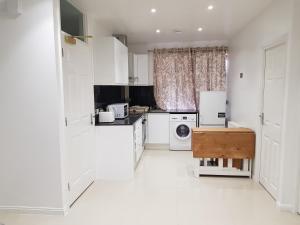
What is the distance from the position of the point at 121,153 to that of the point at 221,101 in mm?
2581

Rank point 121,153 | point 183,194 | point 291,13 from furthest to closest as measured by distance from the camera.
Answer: point 121,153 < point 183,194 < point 291,13

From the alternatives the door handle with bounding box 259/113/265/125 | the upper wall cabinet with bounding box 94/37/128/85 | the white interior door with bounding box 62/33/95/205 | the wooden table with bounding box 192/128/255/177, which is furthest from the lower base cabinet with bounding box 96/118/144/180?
the door handle with bounding box 259/113/265/125

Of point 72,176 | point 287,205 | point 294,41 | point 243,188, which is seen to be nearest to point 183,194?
point 243,188

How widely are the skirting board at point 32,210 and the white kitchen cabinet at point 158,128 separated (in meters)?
2.94

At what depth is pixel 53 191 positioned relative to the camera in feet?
8.34

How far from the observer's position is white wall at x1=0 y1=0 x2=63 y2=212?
7.75 feet

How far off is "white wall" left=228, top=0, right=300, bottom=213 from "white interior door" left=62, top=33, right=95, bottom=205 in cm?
248

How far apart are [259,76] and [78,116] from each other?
2621mm

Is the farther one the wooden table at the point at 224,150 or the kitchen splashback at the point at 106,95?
the kitchen splashback at the point at 106,95

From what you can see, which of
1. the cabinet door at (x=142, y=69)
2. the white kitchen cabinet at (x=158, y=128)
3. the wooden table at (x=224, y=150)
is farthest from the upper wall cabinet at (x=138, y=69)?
the wooden table at (x=224, y=150)

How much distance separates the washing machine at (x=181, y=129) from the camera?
507 centimetres

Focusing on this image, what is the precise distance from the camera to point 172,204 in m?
2.77

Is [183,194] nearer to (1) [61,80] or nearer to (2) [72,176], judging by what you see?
(2) [72,176]

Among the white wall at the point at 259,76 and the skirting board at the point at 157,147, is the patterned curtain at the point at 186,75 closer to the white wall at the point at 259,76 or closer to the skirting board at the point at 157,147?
the white wall at the point at 259,76
